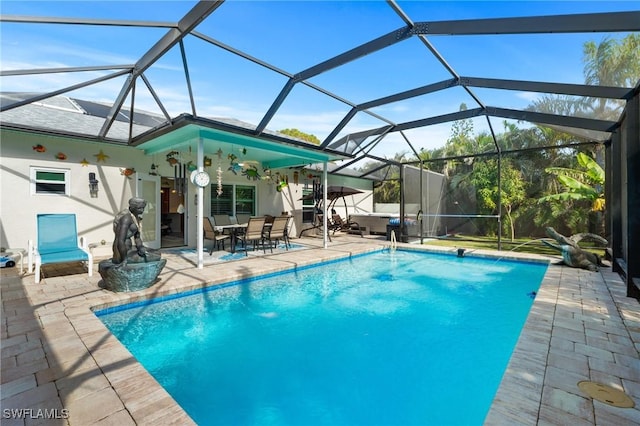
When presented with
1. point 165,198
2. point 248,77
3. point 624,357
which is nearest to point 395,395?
point 624,357

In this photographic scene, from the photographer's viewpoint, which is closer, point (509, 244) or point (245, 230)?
point (245, 230)

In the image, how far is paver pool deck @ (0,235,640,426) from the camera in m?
2.05

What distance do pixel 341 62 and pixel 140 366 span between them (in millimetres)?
5392

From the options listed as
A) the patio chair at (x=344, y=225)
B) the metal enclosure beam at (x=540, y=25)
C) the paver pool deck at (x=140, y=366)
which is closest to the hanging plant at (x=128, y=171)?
the paver pool deck at (x=140, y=366)

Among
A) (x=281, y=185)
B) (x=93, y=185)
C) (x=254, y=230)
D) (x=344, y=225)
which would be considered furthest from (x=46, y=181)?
(x=344, y=225)

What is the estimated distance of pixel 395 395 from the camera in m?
2.89

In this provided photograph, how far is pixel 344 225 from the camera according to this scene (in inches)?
567

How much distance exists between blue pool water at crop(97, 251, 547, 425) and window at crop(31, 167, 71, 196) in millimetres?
4663

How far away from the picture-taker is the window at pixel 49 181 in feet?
22.5

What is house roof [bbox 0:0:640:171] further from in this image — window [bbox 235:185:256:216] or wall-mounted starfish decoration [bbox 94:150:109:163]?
window [bbox 235:185:256:216]

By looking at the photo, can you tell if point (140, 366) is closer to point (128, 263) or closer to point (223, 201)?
point (128, 263)

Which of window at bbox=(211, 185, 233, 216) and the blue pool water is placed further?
window at bbox=(211, 185, 233, 216)

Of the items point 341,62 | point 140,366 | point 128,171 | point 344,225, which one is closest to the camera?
point 140,366

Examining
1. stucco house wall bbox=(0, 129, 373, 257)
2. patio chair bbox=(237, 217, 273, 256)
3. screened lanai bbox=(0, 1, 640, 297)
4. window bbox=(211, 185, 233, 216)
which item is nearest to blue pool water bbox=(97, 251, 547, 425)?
patio chair bbox=(237, 217, 273, 256)
